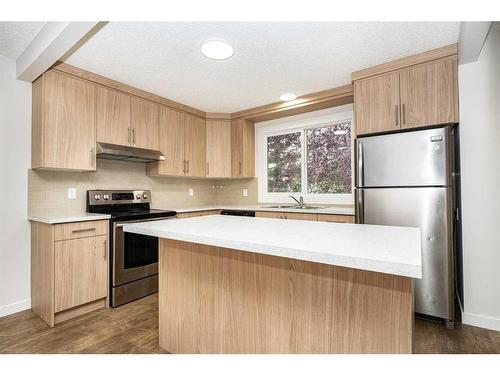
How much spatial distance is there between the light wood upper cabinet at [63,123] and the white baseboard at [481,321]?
354 cm

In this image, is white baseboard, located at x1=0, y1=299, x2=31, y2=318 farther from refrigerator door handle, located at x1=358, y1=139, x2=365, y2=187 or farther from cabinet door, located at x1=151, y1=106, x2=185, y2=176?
refrigerator door handle, located at x1=358, y1=139, x2=365, y2=187

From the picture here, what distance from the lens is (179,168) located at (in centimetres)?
361

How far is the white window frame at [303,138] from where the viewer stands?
11.3ft

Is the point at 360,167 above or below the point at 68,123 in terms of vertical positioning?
below

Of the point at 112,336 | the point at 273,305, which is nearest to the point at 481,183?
the point at 273,305

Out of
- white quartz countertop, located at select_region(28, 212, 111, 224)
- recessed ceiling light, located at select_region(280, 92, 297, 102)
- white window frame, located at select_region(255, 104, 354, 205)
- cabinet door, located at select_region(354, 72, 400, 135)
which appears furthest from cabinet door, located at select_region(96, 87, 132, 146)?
cabinet door, located at select_region(354, 72, 400, 135)

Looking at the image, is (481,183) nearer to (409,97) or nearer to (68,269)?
(409,97)

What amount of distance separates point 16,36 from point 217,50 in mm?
1517

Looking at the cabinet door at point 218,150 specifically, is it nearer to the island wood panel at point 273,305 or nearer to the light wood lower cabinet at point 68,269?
the light wood lower cabinet at point 68,269

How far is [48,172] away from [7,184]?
1.10ft

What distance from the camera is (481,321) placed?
2154 millimetres
